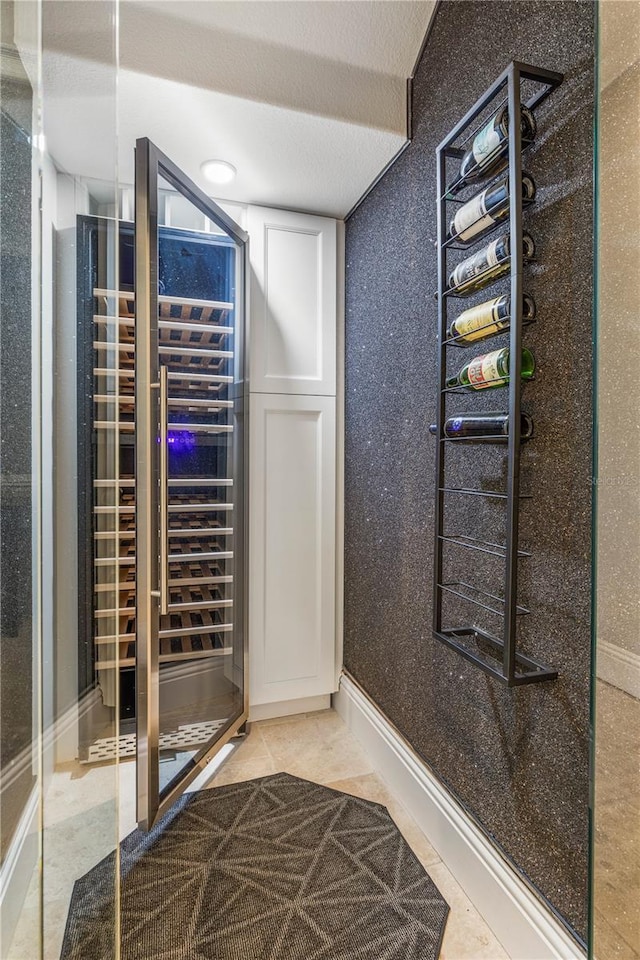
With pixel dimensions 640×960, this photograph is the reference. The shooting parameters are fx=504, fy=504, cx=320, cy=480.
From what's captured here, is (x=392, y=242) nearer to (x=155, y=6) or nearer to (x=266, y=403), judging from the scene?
(x=266, y=403)

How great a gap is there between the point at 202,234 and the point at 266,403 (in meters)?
0.70

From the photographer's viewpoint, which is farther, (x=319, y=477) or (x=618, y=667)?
(x=319, y=477)

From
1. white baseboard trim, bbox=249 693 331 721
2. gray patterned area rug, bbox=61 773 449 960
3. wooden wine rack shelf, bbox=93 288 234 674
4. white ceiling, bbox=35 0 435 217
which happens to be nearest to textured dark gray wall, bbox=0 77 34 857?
gray patterned area rug, bbox=61 773 449 960

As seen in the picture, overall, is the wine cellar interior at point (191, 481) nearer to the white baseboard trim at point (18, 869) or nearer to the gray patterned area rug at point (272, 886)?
the gray patterned area rug at point (272, 886)

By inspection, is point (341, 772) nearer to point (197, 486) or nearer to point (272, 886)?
point (272, 886)

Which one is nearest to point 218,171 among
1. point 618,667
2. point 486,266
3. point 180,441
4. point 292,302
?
point 292,302

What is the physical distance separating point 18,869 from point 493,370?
47.9 inches

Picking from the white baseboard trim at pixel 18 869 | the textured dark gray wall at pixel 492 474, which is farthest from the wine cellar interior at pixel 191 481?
the textured dark gray wall at pixel 492 474

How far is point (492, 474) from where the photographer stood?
131cm

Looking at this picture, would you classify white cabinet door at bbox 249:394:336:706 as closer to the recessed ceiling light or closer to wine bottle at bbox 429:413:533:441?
the recessed ceiling light

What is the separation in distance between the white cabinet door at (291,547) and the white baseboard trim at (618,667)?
5.40ft

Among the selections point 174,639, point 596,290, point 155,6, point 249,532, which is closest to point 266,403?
point 249,532

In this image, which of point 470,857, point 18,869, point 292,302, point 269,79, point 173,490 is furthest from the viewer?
point 292,302

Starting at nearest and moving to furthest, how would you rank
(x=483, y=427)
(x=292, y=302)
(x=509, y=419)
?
(x=509, y=419) → (x=483, y=427) → (x=292, y=302)
